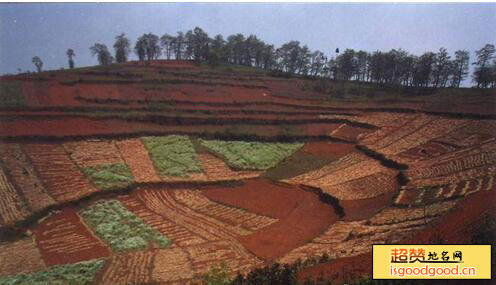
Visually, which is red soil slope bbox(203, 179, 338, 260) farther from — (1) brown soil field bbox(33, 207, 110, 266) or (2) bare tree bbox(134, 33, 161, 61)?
(2) bare tree bbox(134, 33, 161, 61)

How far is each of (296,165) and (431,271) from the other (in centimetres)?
2148

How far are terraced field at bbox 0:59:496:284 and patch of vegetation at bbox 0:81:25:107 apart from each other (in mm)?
329

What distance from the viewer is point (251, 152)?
34438 millimetres

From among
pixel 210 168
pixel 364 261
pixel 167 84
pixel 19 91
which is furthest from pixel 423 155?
pixel 19 91

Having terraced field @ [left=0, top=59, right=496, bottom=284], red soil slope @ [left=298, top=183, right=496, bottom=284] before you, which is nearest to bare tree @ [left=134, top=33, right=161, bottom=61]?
terraced field @ [left=0, top=59, right=496, bottom=284]

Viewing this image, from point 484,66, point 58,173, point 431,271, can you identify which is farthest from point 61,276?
point 484,66

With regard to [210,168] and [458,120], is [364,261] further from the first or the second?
[458,120]

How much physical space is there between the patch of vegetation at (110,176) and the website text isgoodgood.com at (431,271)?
19860mm

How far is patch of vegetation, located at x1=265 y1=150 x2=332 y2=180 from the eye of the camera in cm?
3122

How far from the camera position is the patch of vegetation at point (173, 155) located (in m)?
30.5

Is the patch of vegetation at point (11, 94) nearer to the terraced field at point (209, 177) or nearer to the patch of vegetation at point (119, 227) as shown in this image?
the terraced field at point (209, 177)

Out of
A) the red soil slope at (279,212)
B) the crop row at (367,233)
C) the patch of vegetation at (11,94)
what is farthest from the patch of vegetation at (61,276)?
the patch of vegetation at (11,94)

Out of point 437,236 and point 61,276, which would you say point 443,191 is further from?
point 61,276

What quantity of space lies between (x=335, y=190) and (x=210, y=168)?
958 cm
